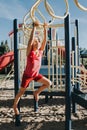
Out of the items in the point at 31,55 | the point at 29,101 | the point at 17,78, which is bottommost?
the point at 29,101

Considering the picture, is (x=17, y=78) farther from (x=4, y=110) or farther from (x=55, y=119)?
(x=4, y=110)

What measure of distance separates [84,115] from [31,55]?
2774 mm

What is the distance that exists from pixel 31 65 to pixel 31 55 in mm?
169

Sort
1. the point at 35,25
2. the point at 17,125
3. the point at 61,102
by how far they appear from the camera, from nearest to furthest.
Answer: the point at 35,25 → the point at 17,125 → the point at 61,102

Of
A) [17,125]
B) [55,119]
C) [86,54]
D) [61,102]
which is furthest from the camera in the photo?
[86,54]

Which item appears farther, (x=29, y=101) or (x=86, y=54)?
(x=86, y=54)

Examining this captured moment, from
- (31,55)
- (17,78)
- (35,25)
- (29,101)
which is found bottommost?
(29,101)

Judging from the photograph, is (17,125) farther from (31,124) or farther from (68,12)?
(68,12)

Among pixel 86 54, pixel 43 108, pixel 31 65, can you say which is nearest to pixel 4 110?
pixel 43 108

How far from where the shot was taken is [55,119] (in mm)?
7141

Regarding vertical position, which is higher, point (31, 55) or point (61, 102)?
point (31, 55)

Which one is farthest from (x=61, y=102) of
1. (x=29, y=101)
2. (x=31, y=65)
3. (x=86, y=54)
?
(x=86, y=54)

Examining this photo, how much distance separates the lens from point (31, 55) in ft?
17.9

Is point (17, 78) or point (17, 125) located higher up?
point (17, 78)
